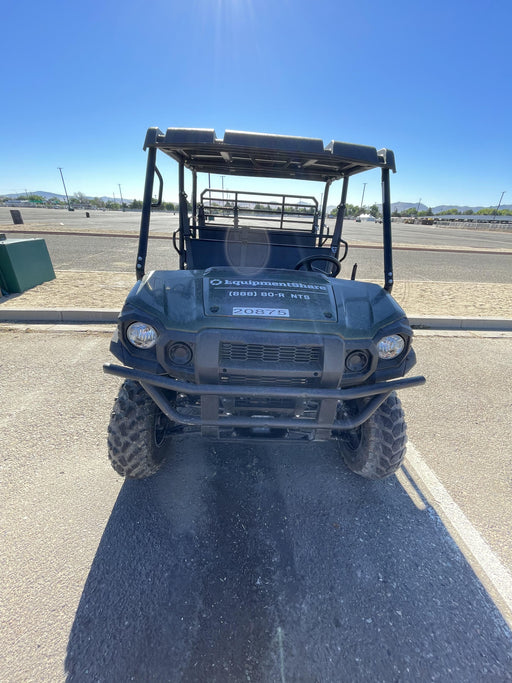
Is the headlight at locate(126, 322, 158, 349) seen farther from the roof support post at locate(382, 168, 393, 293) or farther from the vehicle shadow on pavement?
the roof support post at locate(382, 168, 393, 293)

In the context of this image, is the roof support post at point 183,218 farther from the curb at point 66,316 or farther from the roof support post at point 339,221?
the curb at point 66,316

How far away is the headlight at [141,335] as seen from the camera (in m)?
1.85

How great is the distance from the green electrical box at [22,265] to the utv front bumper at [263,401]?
5448 mm

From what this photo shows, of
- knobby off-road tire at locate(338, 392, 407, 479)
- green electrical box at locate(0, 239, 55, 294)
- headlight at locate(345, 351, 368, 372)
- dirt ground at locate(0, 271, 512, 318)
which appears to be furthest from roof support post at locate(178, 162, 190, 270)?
green electrical box at locate(0, 239, 55, 294)

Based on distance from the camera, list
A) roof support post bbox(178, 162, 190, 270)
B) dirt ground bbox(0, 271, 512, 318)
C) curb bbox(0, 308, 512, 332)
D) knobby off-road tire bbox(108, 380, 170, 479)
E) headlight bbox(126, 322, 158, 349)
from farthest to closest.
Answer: dirt ground bbox(0, 271, 512, 318) → curb bbox(0, 308, 512, 332) → roof support post bbox(178, 162, 190, 270) → knobby off-road tire bbox(108, 380, 170, 479) → headlight bbox(126, 322, 158, 349)

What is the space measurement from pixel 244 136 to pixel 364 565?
270 centimetres

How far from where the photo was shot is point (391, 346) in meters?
1.95

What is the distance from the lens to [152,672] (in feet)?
4.42

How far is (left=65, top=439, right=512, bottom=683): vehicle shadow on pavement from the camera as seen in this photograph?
1396 millimetres

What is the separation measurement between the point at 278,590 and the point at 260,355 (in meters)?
1.23

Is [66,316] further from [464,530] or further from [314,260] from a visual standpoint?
[464,530]

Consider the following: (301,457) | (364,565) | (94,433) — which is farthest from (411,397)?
(94,433)

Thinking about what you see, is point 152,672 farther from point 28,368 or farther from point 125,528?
point 28,368

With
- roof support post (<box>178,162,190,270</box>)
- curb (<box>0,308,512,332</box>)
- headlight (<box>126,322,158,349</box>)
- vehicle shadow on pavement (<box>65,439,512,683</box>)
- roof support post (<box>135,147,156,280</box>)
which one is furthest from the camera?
curb (<box>0,308,512,332</box>)
